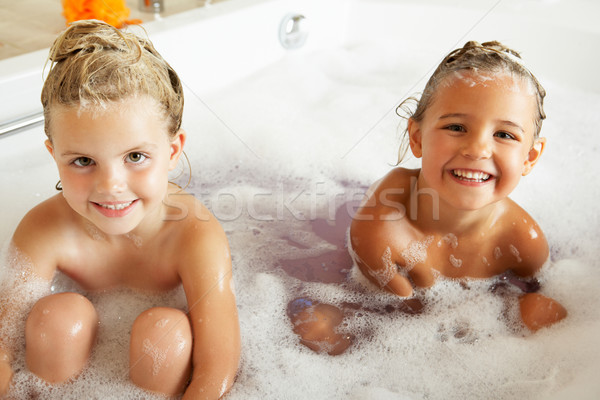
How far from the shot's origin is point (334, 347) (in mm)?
1062

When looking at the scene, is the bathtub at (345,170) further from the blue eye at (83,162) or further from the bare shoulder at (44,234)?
the blue eye at (83,162)

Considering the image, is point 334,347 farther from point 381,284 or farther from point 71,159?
point 71,159

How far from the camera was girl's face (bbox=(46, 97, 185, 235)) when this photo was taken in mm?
803

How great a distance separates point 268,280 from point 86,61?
0.59m

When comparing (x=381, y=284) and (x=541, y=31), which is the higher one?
(x=541, y=31)

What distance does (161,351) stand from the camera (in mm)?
874

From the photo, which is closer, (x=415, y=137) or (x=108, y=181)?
(x=108, y=181)

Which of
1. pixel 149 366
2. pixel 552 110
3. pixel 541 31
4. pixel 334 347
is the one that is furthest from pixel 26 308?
pixel 541 31

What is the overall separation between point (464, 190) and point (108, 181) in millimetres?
583

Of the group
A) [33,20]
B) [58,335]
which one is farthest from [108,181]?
[33,20]

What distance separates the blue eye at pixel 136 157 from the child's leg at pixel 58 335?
0.25 m

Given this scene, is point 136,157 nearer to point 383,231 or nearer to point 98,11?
point 383,231

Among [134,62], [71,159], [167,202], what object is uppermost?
[134,62]

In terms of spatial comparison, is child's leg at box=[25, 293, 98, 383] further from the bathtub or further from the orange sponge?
the orange sponge
